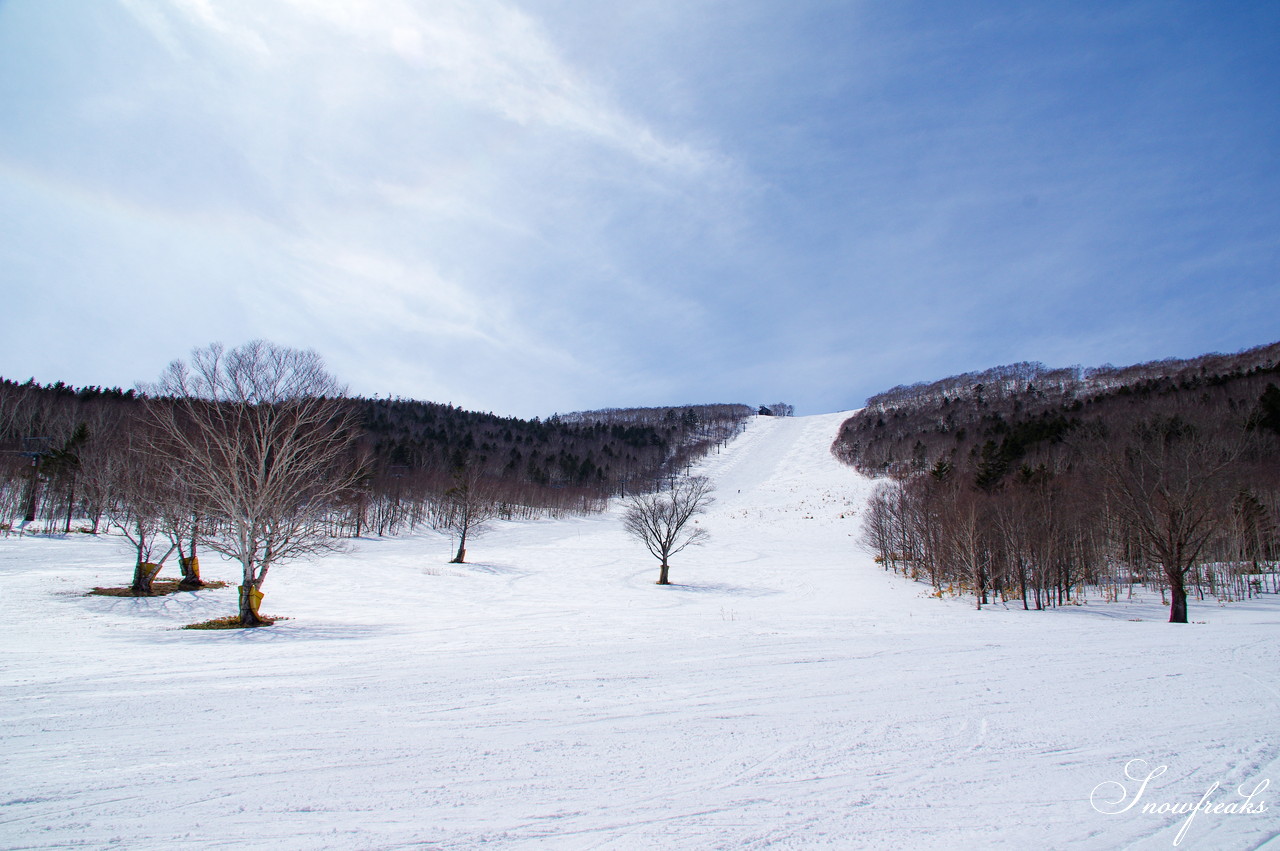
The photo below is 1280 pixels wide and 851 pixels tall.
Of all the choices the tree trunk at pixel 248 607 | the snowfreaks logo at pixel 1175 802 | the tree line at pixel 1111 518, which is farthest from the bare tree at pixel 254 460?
the tree line at pixel 1111 518

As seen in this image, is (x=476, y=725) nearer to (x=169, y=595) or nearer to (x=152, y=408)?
(x=152, y=408)

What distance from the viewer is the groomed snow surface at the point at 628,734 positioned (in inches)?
175

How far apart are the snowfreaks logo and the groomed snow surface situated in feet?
0.15

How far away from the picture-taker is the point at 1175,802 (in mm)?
4984

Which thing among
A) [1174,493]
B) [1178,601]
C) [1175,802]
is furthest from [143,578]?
[1174,493]

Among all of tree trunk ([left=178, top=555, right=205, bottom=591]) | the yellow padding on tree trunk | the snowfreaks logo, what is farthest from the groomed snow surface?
tree trunk ([left=178, top=555, right=205, bottom=591])

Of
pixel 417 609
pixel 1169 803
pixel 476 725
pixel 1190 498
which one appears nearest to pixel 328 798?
pixel 476 725

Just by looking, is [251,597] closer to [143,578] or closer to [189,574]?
[143,578]

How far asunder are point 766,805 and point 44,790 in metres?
6.56

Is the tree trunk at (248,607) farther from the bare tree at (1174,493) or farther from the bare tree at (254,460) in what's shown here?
the bare tree at (1174,493)

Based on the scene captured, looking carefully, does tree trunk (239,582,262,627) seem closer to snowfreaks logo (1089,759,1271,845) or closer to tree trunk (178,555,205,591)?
tree trunk (178,555,205,591)

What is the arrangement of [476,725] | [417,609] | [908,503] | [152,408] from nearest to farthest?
[476,725], [152,408], [417,609], [908,503]

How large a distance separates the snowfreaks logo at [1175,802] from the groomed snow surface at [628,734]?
4cm

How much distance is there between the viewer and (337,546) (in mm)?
19578
